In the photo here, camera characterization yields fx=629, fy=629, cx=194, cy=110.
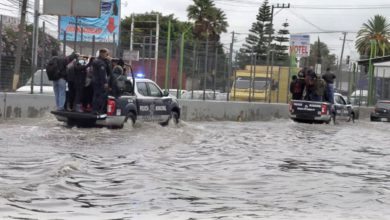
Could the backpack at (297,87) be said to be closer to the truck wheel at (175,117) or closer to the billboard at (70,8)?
the truck wheel at (175,117)

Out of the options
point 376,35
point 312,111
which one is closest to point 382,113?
point 312,111

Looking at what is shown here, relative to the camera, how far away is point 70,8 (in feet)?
87.8

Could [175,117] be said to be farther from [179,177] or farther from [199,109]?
[179,177]

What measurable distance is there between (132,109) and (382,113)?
21609 millimetres

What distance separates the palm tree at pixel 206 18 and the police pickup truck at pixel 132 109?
4466cm

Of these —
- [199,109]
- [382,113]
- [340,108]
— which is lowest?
[382,113]

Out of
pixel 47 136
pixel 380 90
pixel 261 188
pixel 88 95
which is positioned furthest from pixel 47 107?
pixel 380 90

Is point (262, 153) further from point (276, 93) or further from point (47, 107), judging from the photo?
point (276, 93)

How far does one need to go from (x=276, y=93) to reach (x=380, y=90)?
1381 centimetres

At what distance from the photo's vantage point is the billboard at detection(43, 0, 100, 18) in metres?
26.8

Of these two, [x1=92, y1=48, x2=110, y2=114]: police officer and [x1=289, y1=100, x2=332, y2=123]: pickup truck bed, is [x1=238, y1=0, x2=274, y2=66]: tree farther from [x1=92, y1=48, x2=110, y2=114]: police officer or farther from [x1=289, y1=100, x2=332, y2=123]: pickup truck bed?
[x1=92, y1=48, x2=110, y2=114]: police officer

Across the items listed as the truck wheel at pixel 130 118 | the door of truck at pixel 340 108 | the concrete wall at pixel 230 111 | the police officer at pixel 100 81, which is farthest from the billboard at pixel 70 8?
the police officer at pixel 100 81

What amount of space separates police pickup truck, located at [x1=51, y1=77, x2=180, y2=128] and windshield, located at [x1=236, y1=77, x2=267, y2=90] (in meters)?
11.6

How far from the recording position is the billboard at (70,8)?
26766mm
